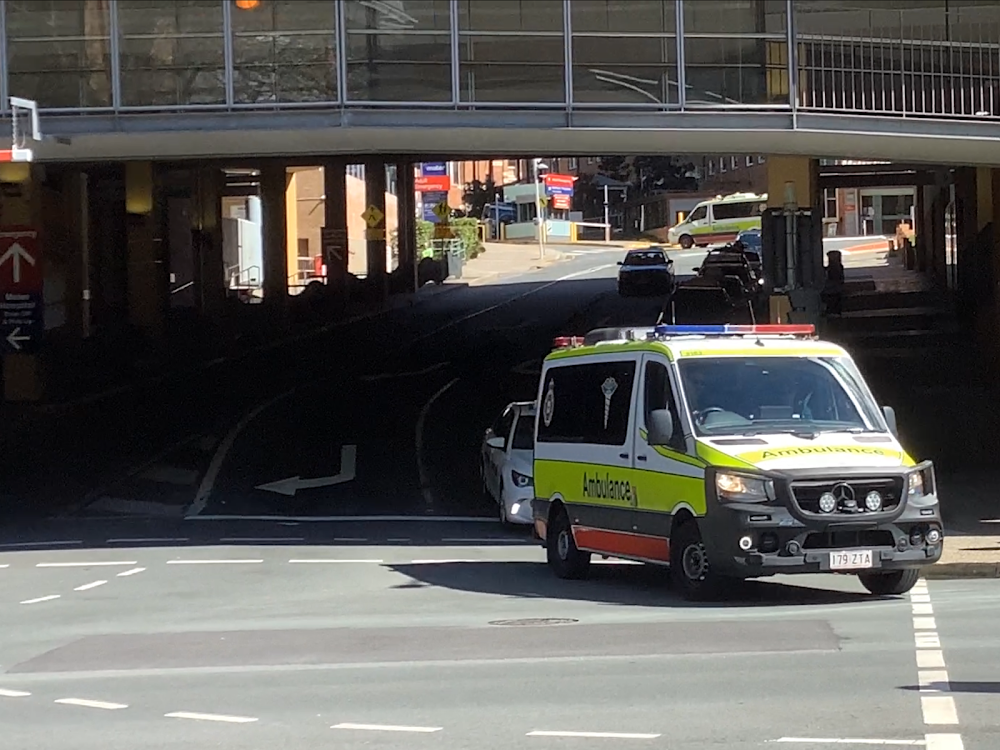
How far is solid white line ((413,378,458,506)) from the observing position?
84.2 ft

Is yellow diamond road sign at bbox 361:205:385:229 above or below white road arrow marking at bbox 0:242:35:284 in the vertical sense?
above

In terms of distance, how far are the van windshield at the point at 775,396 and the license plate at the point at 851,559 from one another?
1.17 meters

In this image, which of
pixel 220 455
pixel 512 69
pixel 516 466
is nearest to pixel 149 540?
pixel 516 466

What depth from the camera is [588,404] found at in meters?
15.3

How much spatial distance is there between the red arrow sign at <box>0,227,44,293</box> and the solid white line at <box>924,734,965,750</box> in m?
26.5

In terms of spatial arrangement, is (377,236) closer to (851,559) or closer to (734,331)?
(734,331)

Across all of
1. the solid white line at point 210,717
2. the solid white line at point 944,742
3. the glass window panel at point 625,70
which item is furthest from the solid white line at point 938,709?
the glass window panel at point 625,70

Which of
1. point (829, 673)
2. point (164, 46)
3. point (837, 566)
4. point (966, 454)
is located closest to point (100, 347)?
point (164, 46)

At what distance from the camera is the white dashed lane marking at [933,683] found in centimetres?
766

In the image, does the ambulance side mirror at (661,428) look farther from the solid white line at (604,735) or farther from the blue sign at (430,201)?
the blue sign at (430,201)

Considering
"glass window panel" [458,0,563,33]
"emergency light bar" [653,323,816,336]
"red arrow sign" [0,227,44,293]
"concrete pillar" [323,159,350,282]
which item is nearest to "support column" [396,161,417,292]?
"concrete pillar" [323,159,350,282]

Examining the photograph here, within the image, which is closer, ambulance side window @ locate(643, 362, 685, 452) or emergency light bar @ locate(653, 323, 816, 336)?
ambulance side window @ locate(643, 362, 685, 452)

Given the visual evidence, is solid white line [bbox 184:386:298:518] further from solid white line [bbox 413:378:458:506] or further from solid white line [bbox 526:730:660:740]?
solid white line [bbox 526:730:660:740]

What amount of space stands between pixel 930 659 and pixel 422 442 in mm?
20823
